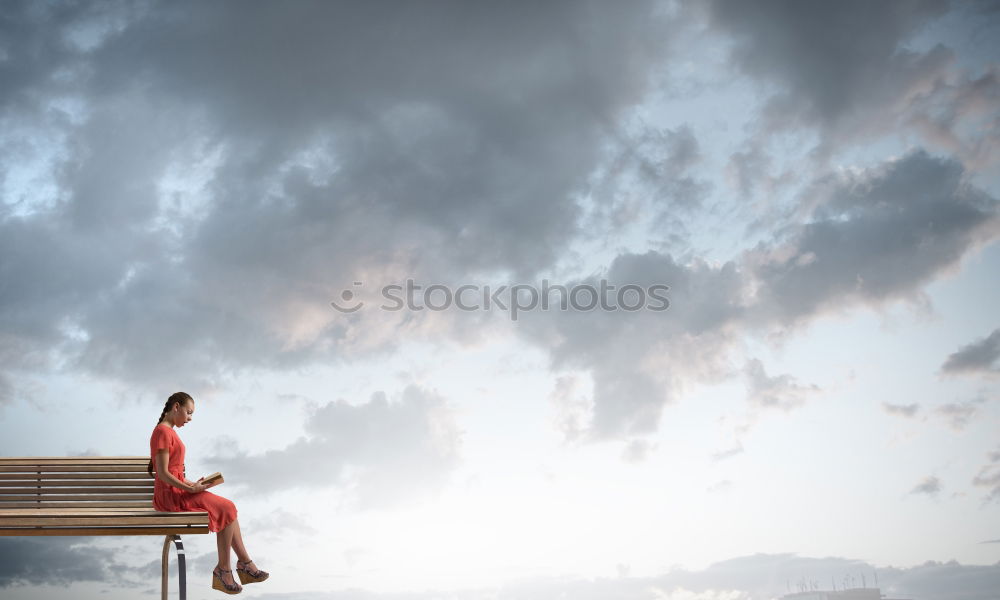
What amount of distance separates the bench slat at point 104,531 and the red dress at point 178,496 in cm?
17

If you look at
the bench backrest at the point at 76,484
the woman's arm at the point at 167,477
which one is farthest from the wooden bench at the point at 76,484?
the woman's arm at the point at 167,477

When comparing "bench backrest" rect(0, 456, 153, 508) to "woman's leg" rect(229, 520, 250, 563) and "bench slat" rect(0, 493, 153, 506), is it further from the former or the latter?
"woman's leg" rect(229, 520, 250, 563)

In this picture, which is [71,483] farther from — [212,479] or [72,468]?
[212,479]

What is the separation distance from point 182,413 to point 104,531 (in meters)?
1.25

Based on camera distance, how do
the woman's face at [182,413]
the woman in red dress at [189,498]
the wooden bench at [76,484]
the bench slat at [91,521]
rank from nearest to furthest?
1. the bench slat at [91,521]
2. the woman in red dress at [189,498]
3. the woman's face at [182,413]
4. the wooden bench at [76,484]

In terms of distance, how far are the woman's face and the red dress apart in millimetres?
92

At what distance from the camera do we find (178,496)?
815cm

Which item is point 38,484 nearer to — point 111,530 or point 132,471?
point 132,471

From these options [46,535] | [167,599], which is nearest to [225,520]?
[167,599]

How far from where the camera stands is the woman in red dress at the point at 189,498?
26.0 ft

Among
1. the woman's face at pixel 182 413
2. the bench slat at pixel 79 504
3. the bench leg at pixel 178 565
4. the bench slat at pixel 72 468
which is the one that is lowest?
the bench leg at pixel 178 565

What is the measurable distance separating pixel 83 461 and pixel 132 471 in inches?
21.3

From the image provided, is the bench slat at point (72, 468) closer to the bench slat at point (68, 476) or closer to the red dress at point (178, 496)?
the bench slat at point (68, 476)

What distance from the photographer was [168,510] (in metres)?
8.14
